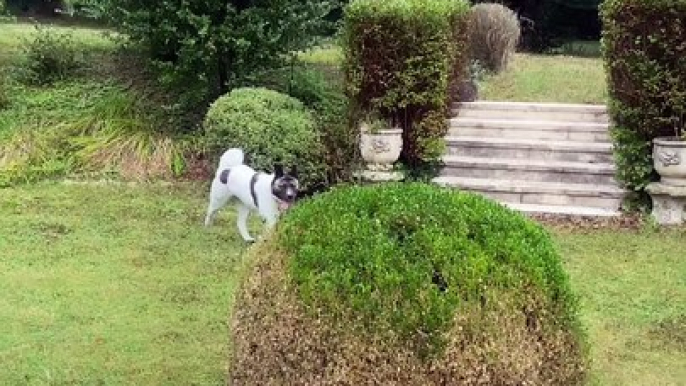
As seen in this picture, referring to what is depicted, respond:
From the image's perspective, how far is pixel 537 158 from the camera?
9164mm

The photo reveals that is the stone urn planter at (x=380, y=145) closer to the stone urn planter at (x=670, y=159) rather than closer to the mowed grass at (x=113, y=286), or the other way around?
the mowed grass at (x=113, y=286)

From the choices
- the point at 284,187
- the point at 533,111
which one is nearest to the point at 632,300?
the point at 284,187

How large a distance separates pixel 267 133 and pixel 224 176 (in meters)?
1.45

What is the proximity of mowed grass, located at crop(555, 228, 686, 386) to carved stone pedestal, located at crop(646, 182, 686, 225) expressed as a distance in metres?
0.20

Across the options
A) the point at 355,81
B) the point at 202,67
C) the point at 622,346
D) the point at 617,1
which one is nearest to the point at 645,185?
the point at 617,1

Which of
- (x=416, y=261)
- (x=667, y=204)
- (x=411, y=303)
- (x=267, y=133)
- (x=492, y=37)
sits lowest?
(x=667, y=204)

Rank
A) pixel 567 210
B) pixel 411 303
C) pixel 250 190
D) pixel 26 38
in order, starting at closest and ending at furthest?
1. pixel 411 303
2. pixel 250 190
3. pixel 567 210
4. pixel 26 38

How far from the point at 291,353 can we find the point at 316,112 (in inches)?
261

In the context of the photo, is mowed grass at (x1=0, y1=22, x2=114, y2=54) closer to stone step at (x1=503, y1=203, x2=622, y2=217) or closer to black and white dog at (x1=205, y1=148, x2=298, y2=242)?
black and white dog at (x1=205, y1=148, x2=298, y2=242)

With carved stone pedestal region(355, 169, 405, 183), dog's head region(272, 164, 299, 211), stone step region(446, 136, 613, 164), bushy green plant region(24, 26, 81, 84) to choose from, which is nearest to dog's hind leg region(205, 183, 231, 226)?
dog's head region(272, 164, 299, 211)

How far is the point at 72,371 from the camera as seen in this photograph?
4801 millimetres

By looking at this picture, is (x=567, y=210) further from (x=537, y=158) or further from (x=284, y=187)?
(x=284, y=187)

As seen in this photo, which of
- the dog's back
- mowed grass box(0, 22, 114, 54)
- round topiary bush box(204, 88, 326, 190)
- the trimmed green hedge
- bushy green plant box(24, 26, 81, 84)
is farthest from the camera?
mowed grass box(0, 22, 114, 54)

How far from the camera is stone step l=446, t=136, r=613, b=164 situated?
9062 mm
